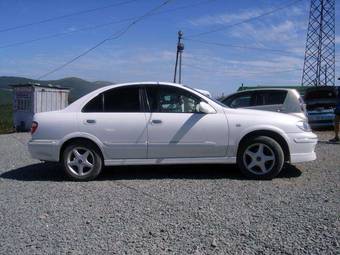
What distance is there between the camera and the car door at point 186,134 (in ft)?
25.5

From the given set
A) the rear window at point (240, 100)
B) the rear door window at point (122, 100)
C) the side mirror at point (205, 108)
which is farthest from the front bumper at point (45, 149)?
the rear window at point (240, 100)

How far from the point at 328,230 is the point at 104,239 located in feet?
7.32

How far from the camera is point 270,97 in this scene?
1283cm

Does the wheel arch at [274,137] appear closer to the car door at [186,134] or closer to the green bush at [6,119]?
the car door at [186,134]

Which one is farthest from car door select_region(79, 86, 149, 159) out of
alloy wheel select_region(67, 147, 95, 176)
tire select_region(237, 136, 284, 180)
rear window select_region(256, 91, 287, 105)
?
rear window select_region(256, 91, 287, 105)

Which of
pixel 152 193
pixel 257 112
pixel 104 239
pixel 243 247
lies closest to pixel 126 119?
pixel 152 193

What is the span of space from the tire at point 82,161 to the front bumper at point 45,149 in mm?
149

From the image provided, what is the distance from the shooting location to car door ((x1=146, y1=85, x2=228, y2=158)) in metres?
7.78

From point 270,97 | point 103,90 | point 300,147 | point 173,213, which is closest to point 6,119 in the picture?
point 270,97

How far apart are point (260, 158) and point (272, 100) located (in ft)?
17.2

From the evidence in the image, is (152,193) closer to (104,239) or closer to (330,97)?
(104,239)

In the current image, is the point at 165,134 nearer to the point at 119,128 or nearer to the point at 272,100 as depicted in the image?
the point at 119,128

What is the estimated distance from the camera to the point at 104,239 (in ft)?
15.9

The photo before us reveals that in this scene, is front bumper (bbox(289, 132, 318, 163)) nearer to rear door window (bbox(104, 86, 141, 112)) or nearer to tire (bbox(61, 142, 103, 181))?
rear door window (bbox(104, 86, 141, 112))
